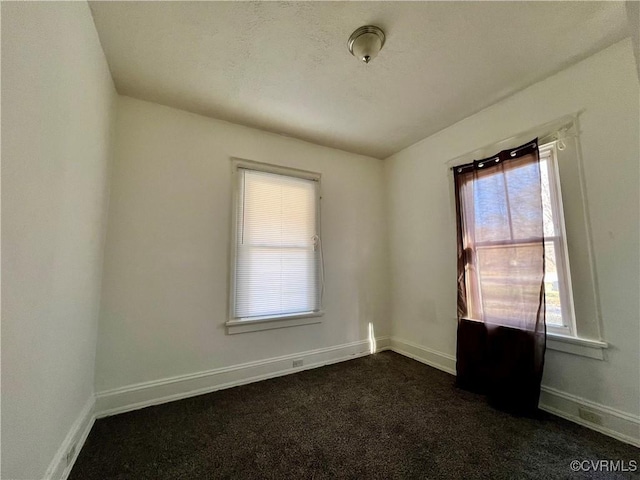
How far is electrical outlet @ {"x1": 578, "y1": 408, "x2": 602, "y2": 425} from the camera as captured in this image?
1880 mm

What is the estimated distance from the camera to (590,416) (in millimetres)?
1914

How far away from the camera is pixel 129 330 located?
7.37 ft

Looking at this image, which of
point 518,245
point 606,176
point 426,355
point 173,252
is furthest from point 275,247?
point 606,176

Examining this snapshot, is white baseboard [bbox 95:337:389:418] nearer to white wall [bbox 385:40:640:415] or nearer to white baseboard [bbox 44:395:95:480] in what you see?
white baseboard [bbox 44:395:95:480]

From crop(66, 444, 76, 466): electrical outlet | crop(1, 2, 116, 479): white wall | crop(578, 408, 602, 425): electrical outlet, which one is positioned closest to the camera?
crop(1, 2, 116, 479): white wall

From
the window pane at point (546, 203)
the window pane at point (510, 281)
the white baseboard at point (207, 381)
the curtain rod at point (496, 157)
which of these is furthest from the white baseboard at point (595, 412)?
the curtain rod at point (496, 157)

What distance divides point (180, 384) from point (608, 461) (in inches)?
122

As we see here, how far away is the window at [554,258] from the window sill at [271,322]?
2180mm

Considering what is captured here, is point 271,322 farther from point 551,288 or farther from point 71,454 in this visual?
point 551,288

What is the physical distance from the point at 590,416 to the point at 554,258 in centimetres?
116

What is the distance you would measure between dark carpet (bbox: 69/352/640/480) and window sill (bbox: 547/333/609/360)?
52cm

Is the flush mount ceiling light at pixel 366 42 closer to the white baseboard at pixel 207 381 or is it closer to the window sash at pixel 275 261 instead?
the window sash at pixel 275 261

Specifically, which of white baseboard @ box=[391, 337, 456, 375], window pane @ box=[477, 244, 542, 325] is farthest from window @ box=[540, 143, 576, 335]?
white baseboard @ box=[391, 337, 456, 375]

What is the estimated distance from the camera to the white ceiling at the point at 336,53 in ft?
5.35
